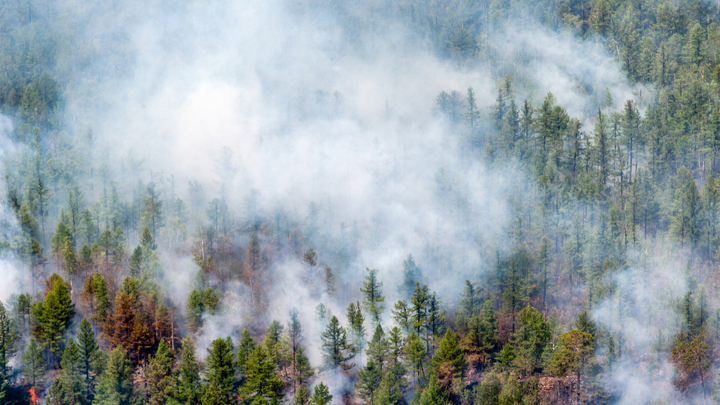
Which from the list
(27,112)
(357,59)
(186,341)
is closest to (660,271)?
(186,341)

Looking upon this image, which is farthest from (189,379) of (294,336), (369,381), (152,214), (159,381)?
(152,214)

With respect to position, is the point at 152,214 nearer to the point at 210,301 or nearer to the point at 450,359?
the point at 210,301

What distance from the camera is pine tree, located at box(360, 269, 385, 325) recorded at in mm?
87312

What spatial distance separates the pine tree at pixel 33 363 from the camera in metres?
84.4

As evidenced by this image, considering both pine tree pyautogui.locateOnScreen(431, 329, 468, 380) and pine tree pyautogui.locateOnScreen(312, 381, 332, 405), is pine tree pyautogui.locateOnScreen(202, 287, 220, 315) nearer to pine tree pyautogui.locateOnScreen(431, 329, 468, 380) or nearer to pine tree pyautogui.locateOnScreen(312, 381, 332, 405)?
pine tree pyautogui.locateOnScreen(312, 381, 332, 405)

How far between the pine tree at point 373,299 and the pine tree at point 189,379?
2027cm

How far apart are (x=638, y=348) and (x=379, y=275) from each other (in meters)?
31.6

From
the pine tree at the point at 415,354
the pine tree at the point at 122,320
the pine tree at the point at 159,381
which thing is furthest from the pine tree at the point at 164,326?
the pine tree at the point at 415,354

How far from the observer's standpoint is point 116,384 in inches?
3228

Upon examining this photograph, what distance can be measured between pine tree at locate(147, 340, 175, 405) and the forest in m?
0.41

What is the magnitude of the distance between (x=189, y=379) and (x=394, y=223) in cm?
3976

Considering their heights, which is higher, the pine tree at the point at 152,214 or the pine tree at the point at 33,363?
the pine tree at the point at 152,214

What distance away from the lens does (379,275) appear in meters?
96.1

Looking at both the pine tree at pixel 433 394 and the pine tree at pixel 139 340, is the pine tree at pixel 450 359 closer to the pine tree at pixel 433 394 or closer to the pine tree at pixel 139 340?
the pine tree at pixel 433 394
